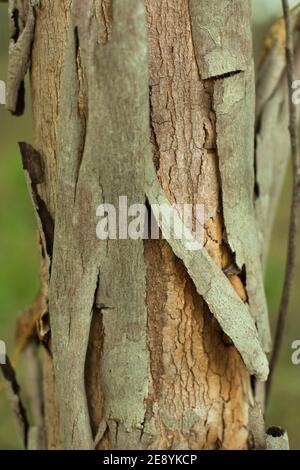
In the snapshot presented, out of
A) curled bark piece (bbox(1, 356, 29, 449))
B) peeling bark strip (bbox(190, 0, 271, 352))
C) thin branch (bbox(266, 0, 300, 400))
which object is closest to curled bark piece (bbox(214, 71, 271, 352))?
peeling bark strip (bbox(190, 0, 271, 352))

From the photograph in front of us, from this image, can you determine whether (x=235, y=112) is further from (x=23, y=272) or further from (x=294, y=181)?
(x=23, y=272)

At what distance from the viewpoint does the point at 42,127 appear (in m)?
0.70

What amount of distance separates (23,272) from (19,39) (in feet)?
3.49

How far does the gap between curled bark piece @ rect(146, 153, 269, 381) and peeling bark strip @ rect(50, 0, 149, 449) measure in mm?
23

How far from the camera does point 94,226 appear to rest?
0.63 m

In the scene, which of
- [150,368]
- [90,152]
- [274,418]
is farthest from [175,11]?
[274,418]

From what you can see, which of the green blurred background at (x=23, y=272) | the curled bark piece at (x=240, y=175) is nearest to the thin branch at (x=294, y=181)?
the curled bark piece at (x=240, y=175)

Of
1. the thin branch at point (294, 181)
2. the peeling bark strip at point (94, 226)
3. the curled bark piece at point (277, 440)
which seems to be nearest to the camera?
the peeling bark strip at point (94, 226)

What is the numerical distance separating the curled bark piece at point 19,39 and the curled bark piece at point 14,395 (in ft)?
1.14

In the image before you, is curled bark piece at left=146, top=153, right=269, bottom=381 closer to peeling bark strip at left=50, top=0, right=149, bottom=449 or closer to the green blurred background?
peeling bark strip at left=50, top=0, right=149, bottom=449

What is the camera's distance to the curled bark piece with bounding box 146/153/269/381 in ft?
2.07

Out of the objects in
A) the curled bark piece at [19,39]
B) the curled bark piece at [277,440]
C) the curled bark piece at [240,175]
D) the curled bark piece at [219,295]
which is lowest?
the curled bark piece at [277,440]

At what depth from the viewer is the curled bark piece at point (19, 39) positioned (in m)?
0.68

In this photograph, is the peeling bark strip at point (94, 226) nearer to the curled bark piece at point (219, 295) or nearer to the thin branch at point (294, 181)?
the curled bark piece at point (219, 295)
